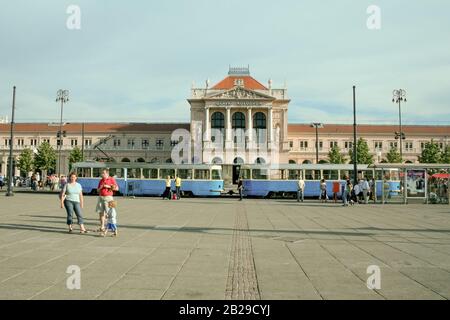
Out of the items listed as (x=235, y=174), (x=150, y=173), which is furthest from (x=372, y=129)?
(x=150, y=173)

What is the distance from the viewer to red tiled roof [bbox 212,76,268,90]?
9136 centimetres

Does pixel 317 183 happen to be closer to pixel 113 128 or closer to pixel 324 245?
pixel 324 245

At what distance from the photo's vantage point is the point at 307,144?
95.6m

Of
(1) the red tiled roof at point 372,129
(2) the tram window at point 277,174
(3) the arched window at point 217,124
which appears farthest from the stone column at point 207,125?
(2) the tram window at point 277,174

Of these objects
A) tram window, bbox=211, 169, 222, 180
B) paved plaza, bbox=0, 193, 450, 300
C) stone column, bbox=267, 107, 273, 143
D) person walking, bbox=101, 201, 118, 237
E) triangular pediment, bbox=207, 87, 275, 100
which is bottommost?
paved plaza, bbox=0, 193, 450, 300

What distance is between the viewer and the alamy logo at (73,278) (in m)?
6.45

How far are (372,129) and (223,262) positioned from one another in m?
94.5

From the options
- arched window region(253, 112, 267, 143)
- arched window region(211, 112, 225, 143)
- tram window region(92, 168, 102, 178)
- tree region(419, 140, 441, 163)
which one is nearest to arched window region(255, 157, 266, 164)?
arched window region(253, 112, 267, 143)

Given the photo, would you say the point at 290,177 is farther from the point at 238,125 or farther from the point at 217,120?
the point at 217,120

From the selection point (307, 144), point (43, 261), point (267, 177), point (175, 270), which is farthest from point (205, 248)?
point (307, 144)

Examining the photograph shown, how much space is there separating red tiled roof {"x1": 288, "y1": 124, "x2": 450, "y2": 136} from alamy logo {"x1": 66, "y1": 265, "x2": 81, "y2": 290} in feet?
296

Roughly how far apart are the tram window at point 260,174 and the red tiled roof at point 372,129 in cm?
5534

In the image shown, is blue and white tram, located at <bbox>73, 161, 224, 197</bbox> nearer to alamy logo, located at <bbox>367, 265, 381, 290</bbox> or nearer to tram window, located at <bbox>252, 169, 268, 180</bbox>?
tram window, located at <bbox>252, 169, 268, 180</bbox>

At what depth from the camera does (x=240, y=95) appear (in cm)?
8619
